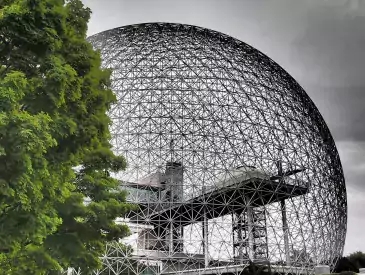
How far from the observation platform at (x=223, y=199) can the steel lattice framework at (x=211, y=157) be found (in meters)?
0.10

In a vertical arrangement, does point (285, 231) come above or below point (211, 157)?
below

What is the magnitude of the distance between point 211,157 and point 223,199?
300 centimetres

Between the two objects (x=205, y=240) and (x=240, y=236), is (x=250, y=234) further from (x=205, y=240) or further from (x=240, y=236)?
(x=205, y=240)

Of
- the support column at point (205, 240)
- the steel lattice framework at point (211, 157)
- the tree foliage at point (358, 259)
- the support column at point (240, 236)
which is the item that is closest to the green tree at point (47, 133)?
the steel lattice framework at point (211, 157)

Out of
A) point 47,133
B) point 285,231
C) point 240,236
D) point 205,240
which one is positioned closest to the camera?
point 47,133

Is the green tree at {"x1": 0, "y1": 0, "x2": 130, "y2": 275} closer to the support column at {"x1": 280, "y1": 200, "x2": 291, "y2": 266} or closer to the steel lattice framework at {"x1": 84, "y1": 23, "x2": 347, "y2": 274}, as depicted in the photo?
the steel lattice framework at {"x1": 84, "y1": 23, "x2": 347, "y2": 274}

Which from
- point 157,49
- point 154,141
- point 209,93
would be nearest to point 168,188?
point 154,141

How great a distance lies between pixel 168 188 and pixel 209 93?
297 inches

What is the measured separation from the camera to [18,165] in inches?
235

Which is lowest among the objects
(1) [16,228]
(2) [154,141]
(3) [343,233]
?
(1) [16,228]

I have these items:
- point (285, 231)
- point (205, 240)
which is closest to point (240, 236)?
point (285, 231)

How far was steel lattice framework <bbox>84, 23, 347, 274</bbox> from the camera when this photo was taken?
94.6ft

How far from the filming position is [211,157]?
96.8 ft

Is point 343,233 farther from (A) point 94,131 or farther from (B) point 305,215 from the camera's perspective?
(A) point 94,131
